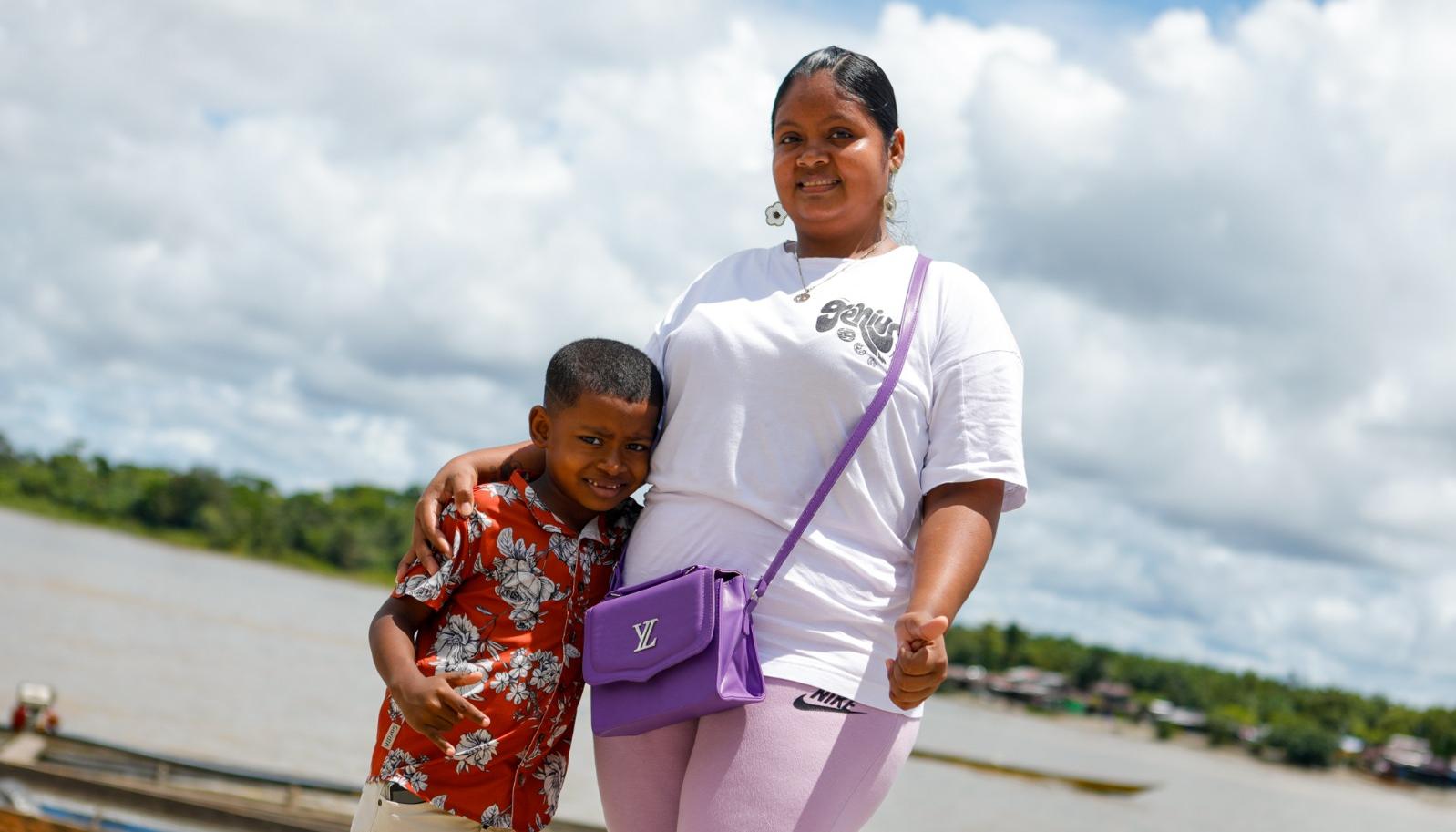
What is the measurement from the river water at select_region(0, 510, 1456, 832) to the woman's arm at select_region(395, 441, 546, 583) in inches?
589

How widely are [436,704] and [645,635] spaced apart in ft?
1.41

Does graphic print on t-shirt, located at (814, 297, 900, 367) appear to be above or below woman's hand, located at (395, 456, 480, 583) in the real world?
above

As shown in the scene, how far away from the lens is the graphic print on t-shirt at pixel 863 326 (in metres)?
2.24

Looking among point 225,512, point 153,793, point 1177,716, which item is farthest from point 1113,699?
point 153,793

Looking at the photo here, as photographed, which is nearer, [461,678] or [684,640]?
[684,640]

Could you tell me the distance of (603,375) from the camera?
2.44 metres

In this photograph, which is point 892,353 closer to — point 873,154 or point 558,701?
point 873,154

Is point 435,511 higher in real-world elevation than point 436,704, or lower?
higher

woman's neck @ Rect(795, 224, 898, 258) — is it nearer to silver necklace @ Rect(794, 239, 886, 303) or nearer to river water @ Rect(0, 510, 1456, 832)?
silver necklace @ Rect(794, 239, 886, 303)

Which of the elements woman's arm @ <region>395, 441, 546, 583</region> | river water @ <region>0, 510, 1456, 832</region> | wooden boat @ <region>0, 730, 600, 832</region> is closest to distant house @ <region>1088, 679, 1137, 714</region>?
river water @ <region>0, 510, 1456, 832</region>

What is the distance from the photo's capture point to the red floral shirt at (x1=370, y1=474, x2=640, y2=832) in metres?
2.45

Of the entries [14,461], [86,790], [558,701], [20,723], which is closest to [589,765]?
[20,723]

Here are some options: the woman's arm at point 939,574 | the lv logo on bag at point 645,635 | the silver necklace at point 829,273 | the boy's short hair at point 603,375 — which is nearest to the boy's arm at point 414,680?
the lv logo on bag at point 645,635

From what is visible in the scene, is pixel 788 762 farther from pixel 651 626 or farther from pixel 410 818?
pixel 410 818
